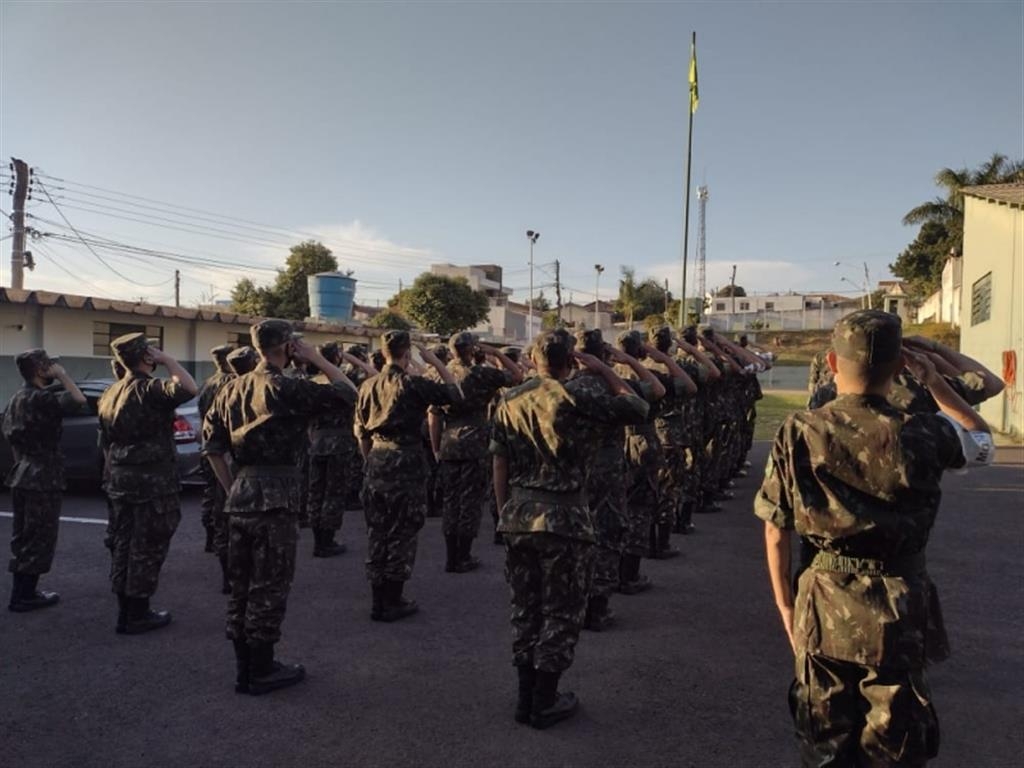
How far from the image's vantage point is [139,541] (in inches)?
193

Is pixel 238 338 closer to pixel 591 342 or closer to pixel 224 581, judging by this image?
pixel 224 581

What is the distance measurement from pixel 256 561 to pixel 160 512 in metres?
1.26

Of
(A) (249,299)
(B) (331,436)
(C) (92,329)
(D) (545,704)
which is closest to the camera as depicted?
(D) (545,704)

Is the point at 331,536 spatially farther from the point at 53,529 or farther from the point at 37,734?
the point at 37,734

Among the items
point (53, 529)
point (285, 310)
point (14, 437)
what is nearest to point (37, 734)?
point (53, 529)

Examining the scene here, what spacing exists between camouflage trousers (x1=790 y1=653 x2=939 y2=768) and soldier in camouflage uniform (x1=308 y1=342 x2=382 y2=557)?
194 inches

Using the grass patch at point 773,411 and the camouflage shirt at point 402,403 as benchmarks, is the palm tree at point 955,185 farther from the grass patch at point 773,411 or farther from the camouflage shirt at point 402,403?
the camouflage shirt at point 402,403

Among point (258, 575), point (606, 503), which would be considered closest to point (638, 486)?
point (606, 503)

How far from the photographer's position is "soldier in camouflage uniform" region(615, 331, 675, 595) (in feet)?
18.7

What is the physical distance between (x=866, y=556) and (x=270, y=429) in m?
3.07

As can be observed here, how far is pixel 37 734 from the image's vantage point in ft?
11.7

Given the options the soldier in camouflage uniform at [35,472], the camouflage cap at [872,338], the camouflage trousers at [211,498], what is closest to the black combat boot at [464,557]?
the camouflage trousers at [211,498]

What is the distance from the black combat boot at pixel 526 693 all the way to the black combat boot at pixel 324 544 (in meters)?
3.51

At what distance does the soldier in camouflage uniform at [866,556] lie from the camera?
229 cm
